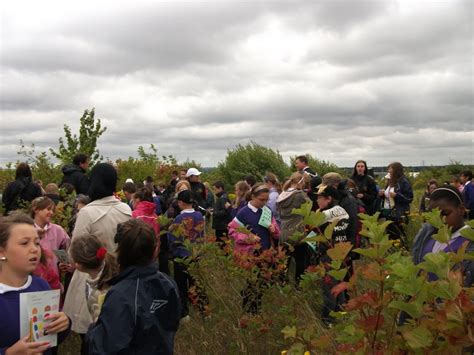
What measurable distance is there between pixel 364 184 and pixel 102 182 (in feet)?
22.1

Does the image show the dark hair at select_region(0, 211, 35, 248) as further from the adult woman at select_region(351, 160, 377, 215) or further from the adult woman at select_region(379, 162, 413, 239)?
the adult woman at select_region(351, 160, 377, 215)

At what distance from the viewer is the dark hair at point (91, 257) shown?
3.73 meters

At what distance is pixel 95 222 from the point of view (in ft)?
14.2

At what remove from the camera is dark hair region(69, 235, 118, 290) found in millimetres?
3726

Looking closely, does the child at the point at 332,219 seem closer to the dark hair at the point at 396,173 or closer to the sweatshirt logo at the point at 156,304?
the sweatshirt logo at the point at 156,304

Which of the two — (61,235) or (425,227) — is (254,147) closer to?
(61,235)

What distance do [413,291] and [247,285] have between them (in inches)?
116

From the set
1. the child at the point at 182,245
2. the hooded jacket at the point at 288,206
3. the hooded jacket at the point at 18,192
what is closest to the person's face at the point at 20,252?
the child at the point at 182,245

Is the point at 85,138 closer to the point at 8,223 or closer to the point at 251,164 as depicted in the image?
the point at 251,164

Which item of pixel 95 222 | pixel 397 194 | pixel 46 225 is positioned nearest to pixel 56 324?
pixel 95 222

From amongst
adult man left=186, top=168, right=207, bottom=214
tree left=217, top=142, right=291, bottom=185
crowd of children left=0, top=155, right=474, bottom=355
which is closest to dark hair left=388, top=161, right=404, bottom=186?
crowd of children left=0, top=155, right=474, bottom=355

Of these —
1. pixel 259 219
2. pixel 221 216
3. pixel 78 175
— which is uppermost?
pixel 78 175

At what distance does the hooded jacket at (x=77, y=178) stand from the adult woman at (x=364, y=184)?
529 cm

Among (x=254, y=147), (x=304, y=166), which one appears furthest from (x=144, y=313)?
(x=254, y=147)
